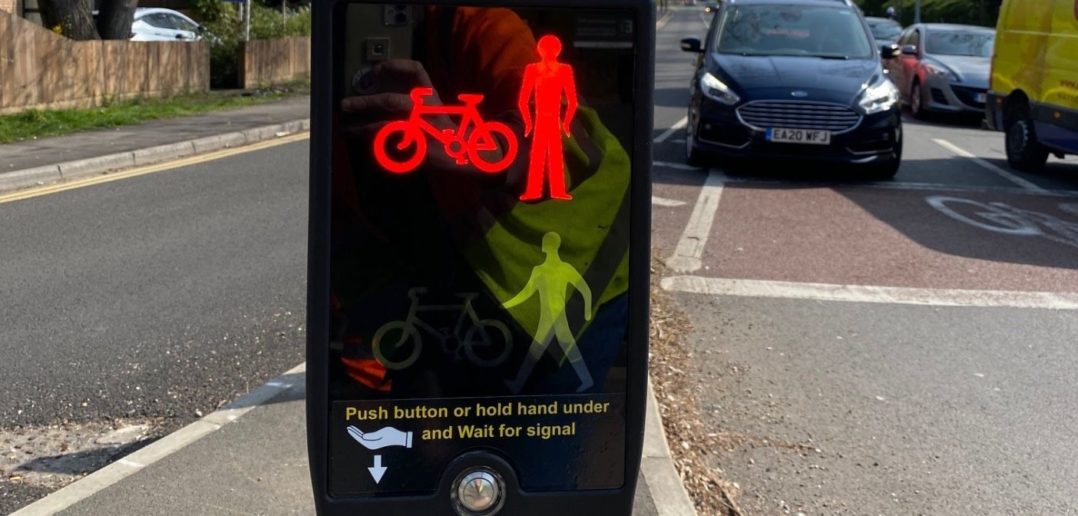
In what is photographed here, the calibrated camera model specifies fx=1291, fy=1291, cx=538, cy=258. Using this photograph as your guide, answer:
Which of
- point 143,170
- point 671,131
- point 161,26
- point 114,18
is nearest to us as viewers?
point 143,170

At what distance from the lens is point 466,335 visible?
3191mm

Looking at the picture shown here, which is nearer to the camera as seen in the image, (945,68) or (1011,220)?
(1011,220)

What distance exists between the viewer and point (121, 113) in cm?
1733

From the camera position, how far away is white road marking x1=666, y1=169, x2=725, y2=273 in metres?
8.64

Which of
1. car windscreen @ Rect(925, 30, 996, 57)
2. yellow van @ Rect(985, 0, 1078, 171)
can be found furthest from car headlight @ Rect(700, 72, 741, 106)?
car windscreen @ Rect(925, 30, 996, 57)

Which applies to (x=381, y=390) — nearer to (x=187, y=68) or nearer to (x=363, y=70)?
(x=363, y=70)

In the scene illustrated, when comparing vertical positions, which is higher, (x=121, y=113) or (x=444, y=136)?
(x=444, y=136)

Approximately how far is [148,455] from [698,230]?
5.95 metres

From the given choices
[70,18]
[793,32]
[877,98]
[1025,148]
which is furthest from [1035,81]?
[70,18]

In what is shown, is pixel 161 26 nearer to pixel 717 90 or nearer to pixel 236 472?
pixel 717 90

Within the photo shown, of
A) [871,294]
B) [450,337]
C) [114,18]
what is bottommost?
[871,294]

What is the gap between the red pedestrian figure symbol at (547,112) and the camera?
3.07 metres

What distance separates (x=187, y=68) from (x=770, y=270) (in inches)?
593

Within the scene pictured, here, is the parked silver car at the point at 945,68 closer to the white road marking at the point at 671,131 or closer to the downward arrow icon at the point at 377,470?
the white road marking at the point at 671,131
